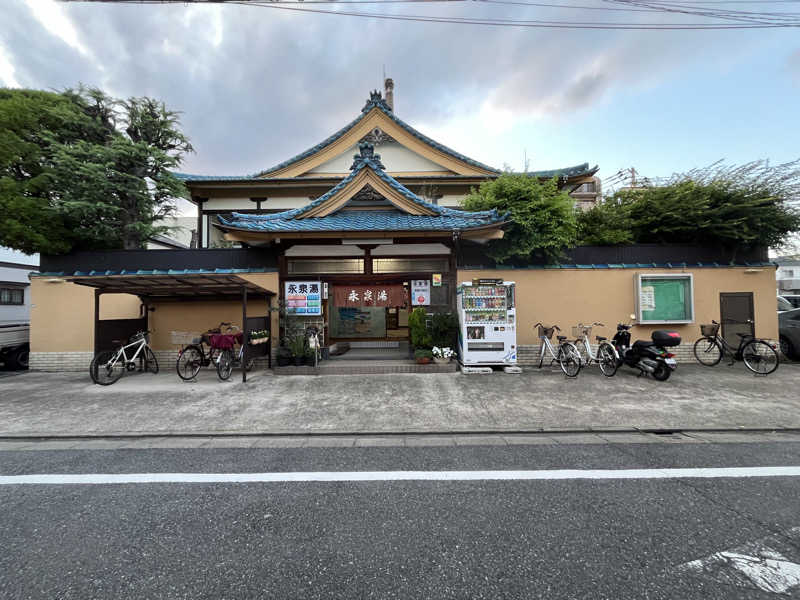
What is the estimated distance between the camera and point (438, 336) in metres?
8.34

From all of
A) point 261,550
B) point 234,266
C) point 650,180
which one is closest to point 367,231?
point 234,266

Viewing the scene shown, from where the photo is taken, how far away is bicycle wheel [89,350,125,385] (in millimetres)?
7164

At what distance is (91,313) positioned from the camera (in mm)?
8938

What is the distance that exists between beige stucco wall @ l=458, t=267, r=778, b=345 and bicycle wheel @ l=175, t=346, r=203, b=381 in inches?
280

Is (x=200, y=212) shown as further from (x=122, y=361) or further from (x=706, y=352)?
(x=706, y=352)

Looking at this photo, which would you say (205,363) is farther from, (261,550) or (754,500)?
(754,500)

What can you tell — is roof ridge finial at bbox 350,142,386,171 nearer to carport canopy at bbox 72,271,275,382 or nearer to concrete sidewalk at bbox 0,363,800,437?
carport canopy at bbox 72,271,275,382

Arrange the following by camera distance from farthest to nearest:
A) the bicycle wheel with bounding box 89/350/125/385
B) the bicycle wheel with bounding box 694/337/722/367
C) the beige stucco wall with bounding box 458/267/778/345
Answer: the beige stucco wall with bounding box 458/267/778/345
the bicycle wheel with bounding box 694/337/722/367
the bicycle wheel with bounding box 89/350/125/385

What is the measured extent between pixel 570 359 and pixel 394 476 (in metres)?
5.85

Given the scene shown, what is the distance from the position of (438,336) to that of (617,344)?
174 inches

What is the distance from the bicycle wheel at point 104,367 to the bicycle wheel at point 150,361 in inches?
24.5

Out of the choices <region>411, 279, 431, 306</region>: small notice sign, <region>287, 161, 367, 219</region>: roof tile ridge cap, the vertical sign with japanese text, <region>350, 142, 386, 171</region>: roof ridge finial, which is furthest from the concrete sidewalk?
<region>350, 142, 386, 171</region>: roof ridge finial

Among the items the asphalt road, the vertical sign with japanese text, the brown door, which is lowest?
the asphalt road

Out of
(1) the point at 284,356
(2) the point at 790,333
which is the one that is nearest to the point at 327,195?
(1) the point at 284,356
